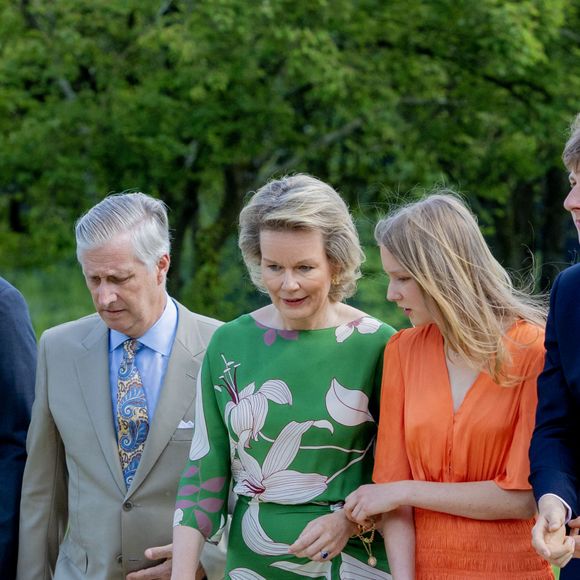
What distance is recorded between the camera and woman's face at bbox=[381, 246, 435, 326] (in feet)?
10.0

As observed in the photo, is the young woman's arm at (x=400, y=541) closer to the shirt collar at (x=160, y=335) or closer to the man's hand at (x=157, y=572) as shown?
the man's hand at (x=157, y=572)

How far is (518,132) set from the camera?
1439 cm

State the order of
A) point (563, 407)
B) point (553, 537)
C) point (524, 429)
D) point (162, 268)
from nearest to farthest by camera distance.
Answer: point (553, 537), point (563, 407), point (524, 429), point (162, 268)

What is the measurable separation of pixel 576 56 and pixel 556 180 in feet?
12.4

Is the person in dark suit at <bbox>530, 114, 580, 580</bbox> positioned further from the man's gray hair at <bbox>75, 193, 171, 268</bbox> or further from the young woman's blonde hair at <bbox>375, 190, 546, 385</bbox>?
the man's gray hair at <bbox>75, 193, 171, 268</bbox>

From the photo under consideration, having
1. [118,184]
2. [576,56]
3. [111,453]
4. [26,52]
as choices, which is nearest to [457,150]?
[576,56]

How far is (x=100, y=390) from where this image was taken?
12.0 feet

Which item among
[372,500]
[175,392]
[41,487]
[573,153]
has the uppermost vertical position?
[573,153]

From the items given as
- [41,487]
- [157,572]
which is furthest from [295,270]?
[41,487]

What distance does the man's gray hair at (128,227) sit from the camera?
3.58 metres

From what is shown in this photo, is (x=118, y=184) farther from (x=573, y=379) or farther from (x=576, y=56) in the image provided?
(x=573, y=379)

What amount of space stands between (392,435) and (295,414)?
312 millimetres

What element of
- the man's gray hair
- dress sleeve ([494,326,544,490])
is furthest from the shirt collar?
dress sleeve ([494,326,544,490])

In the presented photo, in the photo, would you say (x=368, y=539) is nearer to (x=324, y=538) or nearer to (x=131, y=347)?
(x=324, y=538)
